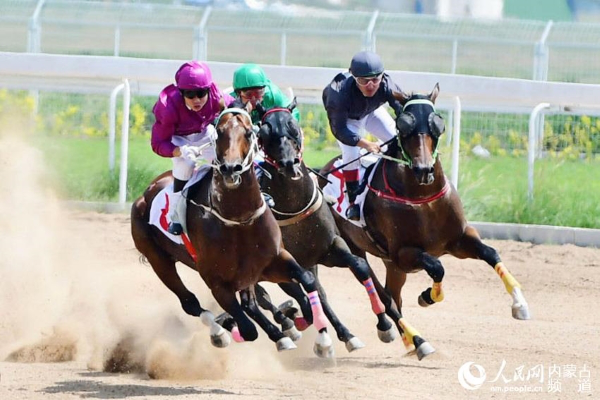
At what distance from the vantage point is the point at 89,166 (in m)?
14.1

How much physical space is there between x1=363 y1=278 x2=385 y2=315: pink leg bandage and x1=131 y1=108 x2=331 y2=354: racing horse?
1.86ft

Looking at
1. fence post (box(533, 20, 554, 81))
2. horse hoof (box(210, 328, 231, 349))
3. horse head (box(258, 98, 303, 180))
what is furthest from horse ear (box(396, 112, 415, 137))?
fence post (box(533, 20, 554, 81))

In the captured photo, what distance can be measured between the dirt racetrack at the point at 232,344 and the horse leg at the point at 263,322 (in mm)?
271

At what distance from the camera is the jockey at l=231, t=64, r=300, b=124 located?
7.82 m

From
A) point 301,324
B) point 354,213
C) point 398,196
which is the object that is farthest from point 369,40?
point 301,324

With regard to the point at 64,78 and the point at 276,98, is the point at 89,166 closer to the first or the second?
the point at 64,78

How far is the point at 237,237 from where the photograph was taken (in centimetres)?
718

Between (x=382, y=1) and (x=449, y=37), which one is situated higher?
(x=382, y=1)

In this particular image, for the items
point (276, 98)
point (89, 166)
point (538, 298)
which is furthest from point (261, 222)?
point (89, 166)

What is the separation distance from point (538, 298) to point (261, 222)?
421cm

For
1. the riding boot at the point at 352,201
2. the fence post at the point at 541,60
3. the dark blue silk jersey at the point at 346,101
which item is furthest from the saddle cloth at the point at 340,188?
the fence post at the point at 541,60

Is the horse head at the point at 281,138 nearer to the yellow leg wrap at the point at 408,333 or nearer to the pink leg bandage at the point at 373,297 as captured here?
the pink leg bandage at the point at 373,297

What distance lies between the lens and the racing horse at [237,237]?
271 inches

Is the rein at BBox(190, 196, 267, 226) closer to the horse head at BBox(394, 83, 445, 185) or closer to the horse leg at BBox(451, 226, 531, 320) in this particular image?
the horse head at BBox(394, 83, 445, 185)
